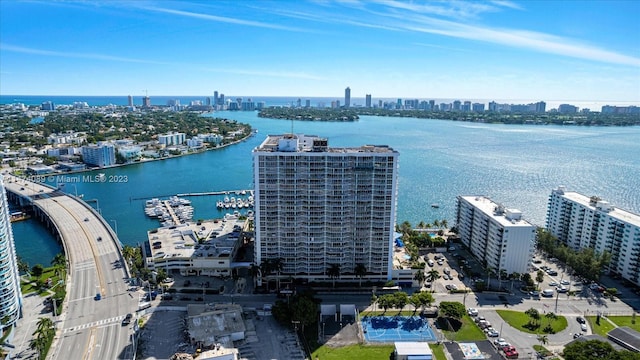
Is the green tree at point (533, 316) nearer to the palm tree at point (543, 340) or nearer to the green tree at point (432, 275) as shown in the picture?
the palm tree at point (543, 340)

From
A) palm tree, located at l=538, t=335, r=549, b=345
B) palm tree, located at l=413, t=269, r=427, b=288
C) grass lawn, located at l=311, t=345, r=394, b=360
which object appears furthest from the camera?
palm tree, located at l=413, t=269, r=427, b=288

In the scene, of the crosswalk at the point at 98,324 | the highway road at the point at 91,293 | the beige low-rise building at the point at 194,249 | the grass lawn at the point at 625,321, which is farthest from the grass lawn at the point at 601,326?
the crosswalk at the point at 98,324

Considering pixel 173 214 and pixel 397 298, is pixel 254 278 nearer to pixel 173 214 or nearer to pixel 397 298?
pixel 397 298

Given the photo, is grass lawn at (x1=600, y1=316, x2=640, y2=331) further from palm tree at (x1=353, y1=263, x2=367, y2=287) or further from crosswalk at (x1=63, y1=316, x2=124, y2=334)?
crosswalk at (x1=63, y1=316, x2=124, y2=334)

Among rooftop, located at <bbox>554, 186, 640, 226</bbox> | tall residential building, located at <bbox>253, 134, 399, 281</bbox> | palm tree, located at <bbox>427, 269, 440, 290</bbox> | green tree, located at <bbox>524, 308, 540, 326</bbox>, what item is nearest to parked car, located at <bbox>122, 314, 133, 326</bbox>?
tall residential building, located at <bbox>253, 134, 399, 281</bbox>

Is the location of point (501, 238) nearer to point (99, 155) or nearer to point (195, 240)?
point (195, 240)

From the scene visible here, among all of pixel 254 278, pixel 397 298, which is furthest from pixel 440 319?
pixel 254 278

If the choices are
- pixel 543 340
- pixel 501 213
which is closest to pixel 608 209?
pixel 501 213
